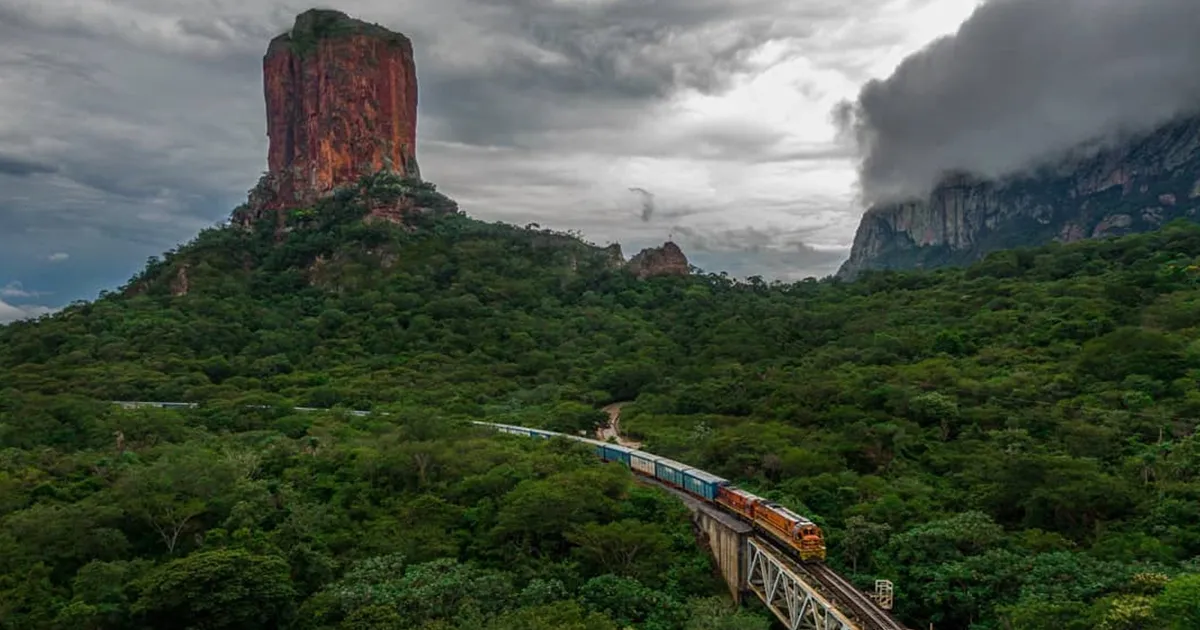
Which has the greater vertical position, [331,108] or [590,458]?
[331,108]

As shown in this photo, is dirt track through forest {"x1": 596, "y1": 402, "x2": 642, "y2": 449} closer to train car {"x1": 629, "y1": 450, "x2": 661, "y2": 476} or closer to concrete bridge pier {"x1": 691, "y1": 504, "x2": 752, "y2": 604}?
train car {"x1": 629, "y1": 450, "x2": 661, "y2": 476}

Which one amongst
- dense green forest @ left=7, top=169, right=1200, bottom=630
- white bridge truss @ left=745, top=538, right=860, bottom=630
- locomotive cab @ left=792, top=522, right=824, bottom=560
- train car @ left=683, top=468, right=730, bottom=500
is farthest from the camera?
train car @ left=683, top=468, right=730, bottom=500

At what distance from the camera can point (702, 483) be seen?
3406cm

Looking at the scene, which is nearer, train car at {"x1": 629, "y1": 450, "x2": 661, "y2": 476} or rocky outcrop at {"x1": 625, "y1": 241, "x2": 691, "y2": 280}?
train car at {"x1": 629, "y1": 450, "x2": 661, "y2": 476}

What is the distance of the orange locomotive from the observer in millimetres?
25797

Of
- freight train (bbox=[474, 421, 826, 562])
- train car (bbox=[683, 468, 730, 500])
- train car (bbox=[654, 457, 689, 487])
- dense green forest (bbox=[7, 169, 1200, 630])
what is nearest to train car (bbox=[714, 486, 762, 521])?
freight train (bbox=[474, 421, 826, 562])

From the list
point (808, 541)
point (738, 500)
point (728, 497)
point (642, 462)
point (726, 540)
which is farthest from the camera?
point (642, 462)

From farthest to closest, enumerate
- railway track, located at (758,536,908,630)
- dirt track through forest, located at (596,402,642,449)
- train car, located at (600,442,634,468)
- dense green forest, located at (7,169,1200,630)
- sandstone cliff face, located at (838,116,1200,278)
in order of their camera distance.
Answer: sandstone cliff face, located at (838,116,1200,278)
dirt track through forest, located at (596,402,642,449)
train car, located at (600,442,634,468)
dense green forest, located at (7,169,1200,630)
railway track, located at (758,536,908,630)

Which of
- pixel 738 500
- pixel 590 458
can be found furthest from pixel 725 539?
pixel 590 458

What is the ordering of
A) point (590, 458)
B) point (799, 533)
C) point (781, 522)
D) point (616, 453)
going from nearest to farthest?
point (799, 533) → point (781, 522) → point (590, 458) → point (616, 453)

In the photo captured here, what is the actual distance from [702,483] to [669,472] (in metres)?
3.31

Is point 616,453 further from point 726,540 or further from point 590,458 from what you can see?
point 726,540

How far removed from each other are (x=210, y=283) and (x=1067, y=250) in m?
91.8

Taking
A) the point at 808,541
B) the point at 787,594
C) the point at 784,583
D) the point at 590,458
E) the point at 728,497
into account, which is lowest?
the point at 787,594
